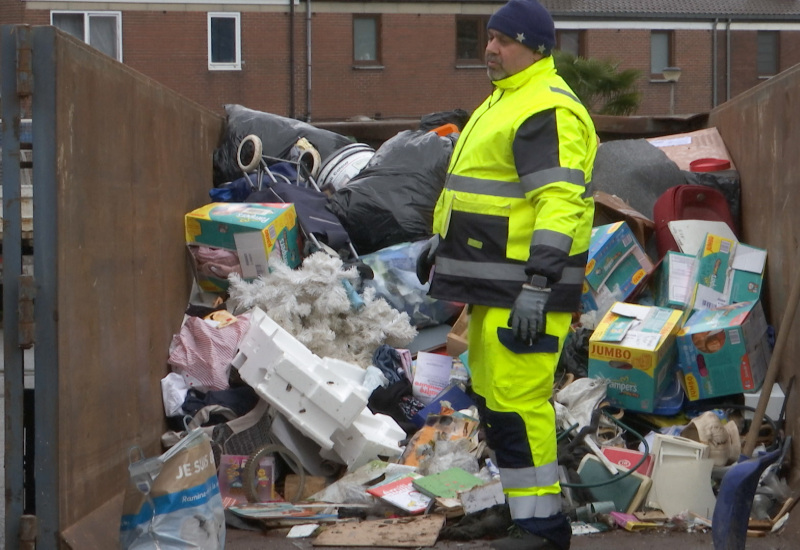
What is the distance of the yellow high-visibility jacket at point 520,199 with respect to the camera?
3.19 metres

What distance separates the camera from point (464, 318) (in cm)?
510

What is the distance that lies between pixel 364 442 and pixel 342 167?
7.04 ft

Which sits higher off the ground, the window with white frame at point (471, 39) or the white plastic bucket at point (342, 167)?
the window with white frame at point (471, 39)

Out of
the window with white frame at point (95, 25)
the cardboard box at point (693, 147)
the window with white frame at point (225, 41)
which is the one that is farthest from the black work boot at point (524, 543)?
the window with white frame at point (95, 25)

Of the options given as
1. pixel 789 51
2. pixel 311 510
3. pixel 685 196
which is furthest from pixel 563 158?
A: pixel 789 51

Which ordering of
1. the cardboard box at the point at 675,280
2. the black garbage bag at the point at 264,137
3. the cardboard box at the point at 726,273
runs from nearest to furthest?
1. the cardboard box at the point at 726,273
2. the cardboard box at the point at 675,280
3. the black garbage bag at the point at 264,137

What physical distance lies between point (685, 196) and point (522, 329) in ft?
8.49

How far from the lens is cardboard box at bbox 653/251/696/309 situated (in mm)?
4902

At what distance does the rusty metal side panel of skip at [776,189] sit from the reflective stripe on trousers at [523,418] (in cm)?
95

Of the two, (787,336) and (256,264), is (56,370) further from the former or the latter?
(787,336)

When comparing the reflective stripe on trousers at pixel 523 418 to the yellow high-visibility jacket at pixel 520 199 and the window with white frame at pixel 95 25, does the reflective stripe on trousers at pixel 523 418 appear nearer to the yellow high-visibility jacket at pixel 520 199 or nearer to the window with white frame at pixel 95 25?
the yellow high-visibility jacket at pixel 520 199

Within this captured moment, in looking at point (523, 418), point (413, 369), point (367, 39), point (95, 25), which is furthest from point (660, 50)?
point (523, 418)

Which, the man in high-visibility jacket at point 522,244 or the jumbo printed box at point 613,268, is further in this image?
the jumbo printed box at point 613,268

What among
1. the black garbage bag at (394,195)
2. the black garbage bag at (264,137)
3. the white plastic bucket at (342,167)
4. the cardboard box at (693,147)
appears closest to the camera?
the black garbage bag at (394,195)
